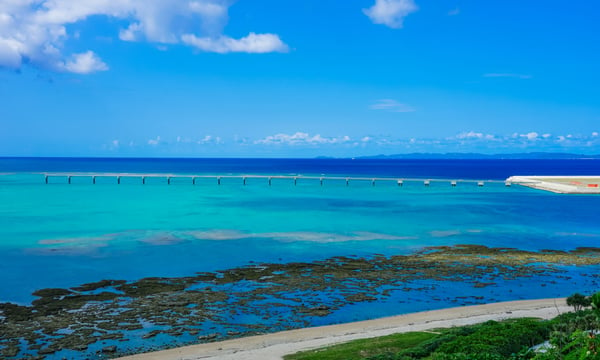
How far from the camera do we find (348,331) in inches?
715

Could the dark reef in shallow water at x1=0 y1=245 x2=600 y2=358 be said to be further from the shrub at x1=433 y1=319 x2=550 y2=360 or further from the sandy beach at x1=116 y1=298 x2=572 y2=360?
the shrub at x1=433 y1=319 x2=550 y2=360

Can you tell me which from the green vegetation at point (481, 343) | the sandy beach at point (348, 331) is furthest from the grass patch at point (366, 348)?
the sandy beach at point (348, 331)

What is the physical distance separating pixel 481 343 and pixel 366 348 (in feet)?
10.7

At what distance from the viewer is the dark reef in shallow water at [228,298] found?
1767cm

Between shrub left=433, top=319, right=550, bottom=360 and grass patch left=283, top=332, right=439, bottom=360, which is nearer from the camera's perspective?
shrub left=433, top=319, right=550, bottom=360

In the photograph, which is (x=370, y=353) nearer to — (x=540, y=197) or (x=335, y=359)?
(x=335, y=359)

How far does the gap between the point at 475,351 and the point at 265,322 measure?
8.73 meters

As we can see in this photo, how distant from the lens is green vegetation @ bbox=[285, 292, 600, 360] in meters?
11.7

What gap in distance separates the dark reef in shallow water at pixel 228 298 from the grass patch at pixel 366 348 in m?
3.85

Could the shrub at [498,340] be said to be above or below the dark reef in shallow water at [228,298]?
above

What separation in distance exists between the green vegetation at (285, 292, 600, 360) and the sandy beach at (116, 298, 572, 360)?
105cm

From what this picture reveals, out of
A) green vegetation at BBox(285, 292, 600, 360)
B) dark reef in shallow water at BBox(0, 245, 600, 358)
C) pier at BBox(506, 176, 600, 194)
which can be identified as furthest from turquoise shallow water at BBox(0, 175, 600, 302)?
green vegetation at BBox(285, 292, 600, 360)

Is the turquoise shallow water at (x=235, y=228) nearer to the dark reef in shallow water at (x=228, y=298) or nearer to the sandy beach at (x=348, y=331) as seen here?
the dark reef in shallow water at (x=228, y=298)

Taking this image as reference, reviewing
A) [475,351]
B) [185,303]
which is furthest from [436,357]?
[185,303]
